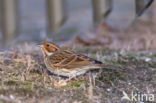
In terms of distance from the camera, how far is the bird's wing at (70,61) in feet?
14.7

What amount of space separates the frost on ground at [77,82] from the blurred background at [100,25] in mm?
1161

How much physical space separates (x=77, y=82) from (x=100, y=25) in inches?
181

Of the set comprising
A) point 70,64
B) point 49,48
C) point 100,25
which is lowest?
point 70,64

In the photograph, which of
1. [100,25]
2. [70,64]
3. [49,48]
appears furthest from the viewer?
[100,25]

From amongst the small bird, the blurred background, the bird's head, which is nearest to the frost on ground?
the small bird

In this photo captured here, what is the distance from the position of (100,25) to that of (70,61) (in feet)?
14.0

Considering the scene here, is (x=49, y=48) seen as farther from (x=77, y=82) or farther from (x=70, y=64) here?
(x=77, y=82)

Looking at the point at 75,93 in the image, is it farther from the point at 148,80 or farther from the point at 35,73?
the point at 148,80

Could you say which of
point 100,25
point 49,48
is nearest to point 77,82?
point 49,48

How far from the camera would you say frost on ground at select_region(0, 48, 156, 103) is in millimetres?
3557

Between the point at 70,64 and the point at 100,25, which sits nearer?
the point at 70,64

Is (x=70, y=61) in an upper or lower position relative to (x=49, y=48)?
lower

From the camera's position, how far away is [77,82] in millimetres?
4281

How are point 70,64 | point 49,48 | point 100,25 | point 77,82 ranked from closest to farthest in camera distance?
point 77,82 < point 70,64 < point 49,48 < point 100,25
